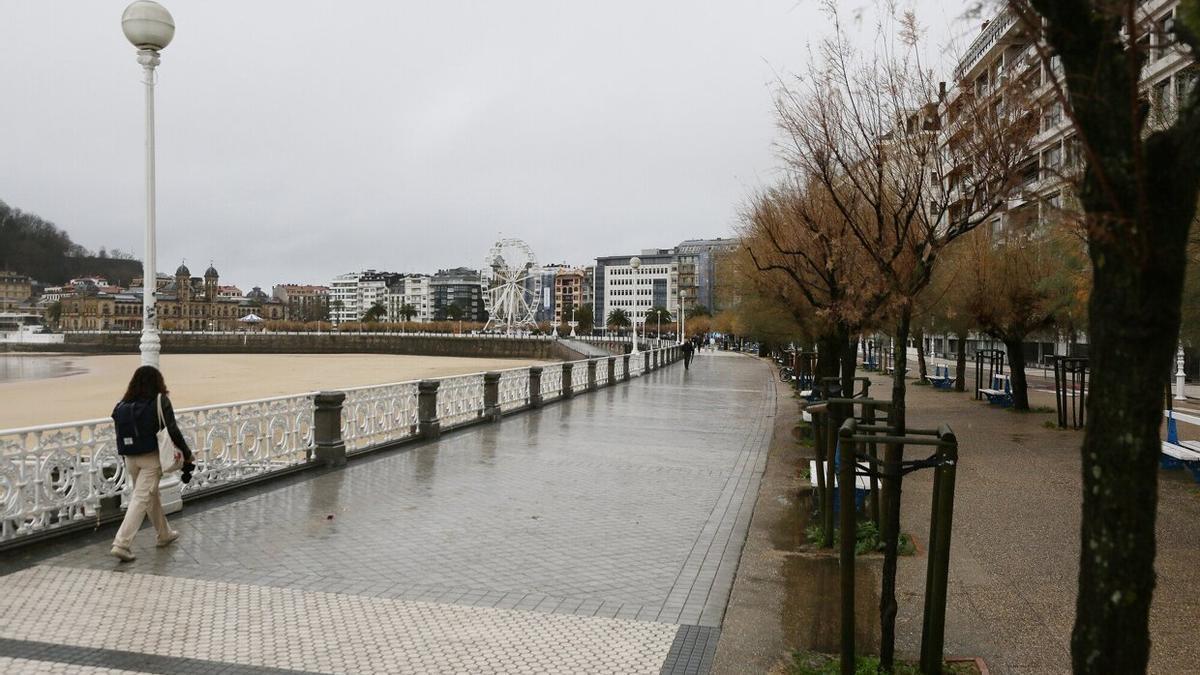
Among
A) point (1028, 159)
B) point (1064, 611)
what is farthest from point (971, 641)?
point (1028, 159)

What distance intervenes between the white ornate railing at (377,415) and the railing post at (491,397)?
9.93 feet

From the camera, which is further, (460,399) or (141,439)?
(460,399)

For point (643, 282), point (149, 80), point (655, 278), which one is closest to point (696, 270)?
point (655, 278)

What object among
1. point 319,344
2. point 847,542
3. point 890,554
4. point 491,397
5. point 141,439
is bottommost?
point 319,344

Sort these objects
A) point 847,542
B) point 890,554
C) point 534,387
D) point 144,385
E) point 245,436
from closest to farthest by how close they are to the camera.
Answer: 1. point 847,542
2. point 890,554
3. point 144,385
4. point 245,436
5. point 534,387

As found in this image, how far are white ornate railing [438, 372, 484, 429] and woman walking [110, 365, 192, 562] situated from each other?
8.44m

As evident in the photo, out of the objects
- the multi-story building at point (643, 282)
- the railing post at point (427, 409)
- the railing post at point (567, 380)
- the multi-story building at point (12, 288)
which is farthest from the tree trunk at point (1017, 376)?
the multi-story building at point (12, 288)

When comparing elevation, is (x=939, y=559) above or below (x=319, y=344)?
above

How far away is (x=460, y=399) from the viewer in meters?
17.1

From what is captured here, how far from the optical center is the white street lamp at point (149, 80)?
8523 millimetres

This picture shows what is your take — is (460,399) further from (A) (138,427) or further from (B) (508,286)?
(B) (508,286)

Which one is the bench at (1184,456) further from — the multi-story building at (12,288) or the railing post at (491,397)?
the multi-story building at (12,288)

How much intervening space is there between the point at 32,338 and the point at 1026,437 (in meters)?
123

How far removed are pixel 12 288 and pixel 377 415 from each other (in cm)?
15522
